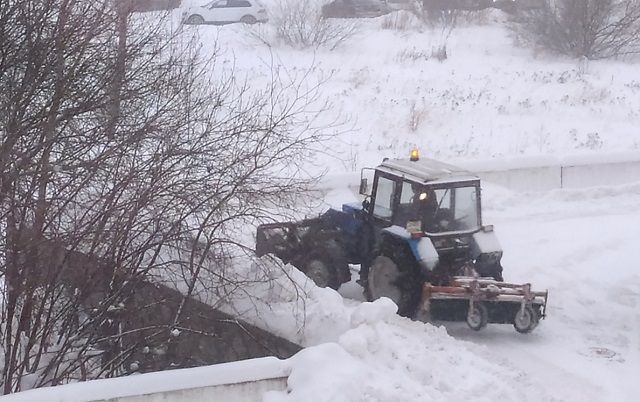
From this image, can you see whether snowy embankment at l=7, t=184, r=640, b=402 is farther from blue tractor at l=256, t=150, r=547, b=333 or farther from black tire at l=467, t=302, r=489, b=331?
blue tractor at l=256, t=150, r=547, b=333

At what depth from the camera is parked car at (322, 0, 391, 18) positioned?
36975mm

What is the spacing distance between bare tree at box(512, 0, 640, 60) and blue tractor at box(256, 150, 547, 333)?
71.7ft

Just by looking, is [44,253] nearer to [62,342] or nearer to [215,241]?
[62,342]

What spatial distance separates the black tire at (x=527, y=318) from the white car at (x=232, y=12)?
25247 mm

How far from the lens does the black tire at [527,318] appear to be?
1168 cm

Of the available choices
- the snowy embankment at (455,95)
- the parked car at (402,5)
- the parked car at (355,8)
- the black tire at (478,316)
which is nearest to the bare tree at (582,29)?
the snowy embankment at (455,95)

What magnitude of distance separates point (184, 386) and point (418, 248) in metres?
4.50

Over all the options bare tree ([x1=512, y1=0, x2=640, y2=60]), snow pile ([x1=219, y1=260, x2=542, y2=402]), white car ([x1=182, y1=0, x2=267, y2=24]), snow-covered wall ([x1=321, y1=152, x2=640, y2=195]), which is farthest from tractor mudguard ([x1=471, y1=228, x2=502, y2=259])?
white car ([x1=182, y1=0, x2=267, y2=24])

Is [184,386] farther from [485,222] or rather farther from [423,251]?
[485,222]

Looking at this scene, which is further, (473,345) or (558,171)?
(558,171)

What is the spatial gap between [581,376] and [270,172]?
13.4ft

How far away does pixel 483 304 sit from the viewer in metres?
11.7

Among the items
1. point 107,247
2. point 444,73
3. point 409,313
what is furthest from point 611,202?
point 107,247

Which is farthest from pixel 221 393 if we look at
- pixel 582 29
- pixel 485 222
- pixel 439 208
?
pixel 582 29
